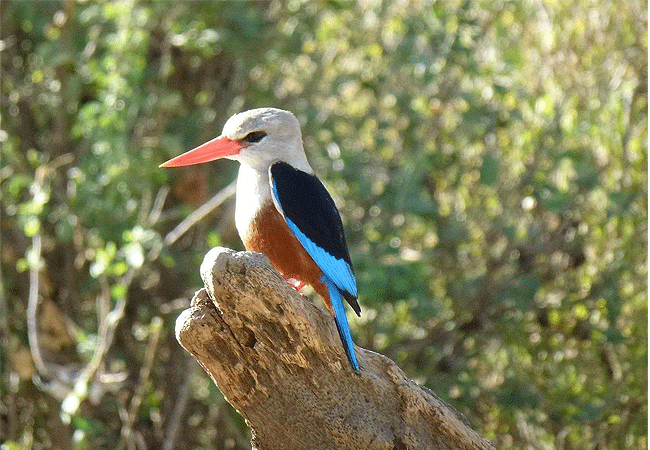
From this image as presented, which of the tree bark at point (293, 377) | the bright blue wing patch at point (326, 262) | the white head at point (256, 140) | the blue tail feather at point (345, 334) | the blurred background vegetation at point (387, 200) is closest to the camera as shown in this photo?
the tree bark at point (293, 377)

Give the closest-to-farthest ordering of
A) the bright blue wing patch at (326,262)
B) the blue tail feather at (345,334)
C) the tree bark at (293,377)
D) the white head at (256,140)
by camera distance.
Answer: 1. the tree bark at (293,377)
2. the blue tail feather at (345,334)
3. the bright blue wing patch at (326,262)
4. the white head at (256,140)

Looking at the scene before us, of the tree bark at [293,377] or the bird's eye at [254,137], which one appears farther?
the bird's eye at [254,137]

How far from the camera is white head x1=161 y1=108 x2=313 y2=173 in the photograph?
11.9ft

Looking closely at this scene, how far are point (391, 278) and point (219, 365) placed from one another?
182 cm

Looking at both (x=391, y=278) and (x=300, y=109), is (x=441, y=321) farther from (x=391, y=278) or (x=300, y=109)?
(x=300, y=109)

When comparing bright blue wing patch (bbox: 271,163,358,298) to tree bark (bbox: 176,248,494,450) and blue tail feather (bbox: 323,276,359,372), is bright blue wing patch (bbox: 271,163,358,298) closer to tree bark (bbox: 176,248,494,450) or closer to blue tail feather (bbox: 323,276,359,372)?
blue tail feather (bbox: 323,276,359,372)

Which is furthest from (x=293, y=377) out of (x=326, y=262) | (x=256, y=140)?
(x=256, y=140)

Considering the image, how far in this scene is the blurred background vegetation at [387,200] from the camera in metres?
5.27

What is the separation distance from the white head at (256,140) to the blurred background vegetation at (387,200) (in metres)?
1.36

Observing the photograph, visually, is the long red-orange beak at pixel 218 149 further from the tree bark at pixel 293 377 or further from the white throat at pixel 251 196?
the tree bark at pixel 293 377

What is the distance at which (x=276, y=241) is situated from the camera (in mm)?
3531

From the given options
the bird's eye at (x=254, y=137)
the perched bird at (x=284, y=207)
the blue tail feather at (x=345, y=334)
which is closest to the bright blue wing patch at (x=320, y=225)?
the perched bird at (x=284, y=207)

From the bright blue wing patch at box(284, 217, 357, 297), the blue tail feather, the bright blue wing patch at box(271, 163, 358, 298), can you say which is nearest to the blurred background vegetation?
the bright blue wing patch at box(271, 163, 358, 298)

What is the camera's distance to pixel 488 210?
6035 millimetres
